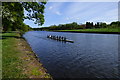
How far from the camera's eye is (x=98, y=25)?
110875 mm

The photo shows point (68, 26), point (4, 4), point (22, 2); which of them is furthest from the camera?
point (68, 26)

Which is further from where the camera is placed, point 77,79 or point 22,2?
point 22,2

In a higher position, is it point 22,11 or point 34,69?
point 22,11

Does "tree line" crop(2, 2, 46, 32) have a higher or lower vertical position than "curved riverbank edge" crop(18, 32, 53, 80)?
higher

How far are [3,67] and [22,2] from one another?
1767 cm

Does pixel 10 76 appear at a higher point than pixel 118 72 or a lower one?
higher

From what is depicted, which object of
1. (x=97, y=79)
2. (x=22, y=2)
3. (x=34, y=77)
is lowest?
(x=97, y=79)

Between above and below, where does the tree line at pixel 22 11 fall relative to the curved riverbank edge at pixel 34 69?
above

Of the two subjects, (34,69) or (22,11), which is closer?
(34,69)

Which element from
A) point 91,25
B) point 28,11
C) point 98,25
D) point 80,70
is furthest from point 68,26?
point 80,70

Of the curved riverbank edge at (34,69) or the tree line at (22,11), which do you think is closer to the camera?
the curved riverbank edge at (34,69)

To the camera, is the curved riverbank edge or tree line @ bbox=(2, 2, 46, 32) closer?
the curved riverbank edge

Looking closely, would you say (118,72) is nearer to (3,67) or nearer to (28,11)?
(3,67)

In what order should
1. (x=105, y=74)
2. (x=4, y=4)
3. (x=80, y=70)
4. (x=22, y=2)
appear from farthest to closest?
(x=22, y=2), (x=4, y=4), (x=80, y=70), (x=105, y=74)
